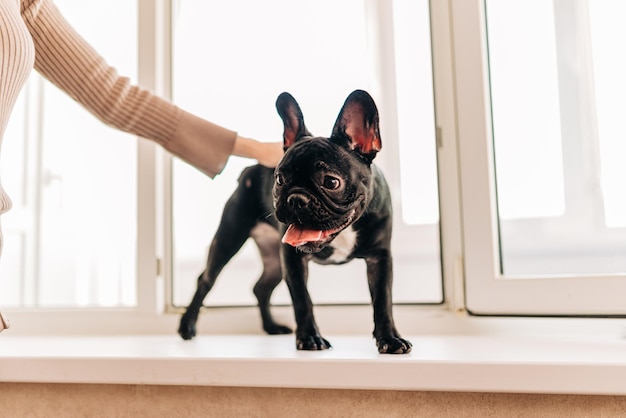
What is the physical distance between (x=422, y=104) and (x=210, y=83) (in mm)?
467

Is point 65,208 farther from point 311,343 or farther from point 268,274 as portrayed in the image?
point 311,343

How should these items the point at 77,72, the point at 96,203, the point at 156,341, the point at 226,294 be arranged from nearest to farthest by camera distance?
the point at 77,72
the point at 156,341
the point at 226,294
the point at 96,203

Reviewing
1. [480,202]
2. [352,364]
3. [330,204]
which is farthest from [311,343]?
[480,202]

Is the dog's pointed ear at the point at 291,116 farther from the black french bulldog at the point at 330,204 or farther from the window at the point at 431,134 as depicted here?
the window at the point at 431,134

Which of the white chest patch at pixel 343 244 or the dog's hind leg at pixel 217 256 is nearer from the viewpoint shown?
the white chest patch at pixel 343 244

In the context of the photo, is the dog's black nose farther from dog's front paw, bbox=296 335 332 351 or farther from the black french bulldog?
dog's front paw, bbox=296 335 332 351

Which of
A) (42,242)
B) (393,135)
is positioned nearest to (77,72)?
(393,135)

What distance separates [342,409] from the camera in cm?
77

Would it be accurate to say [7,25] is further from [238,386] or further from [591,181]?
[591,181]

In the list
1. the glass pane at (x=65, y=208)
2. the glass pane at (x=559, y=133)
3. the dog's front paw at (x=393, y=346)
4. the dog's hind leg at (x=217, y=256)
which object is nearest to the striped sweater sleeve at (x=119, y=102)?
the dog's hind leg at (x=217, y=256)

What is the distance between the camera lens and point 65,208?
70.3 inches

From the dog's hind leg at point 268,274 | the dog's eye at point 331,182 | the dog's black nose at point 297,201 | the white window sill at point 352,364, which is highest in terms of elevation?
the dog's eye at point 331,182

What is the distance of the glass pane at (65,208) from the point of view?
5.60ft

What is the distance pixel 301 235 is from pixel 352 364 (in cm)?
17
